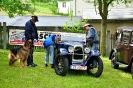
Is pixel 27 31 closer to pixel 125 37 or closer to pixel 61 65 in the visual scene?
pixel 61 65

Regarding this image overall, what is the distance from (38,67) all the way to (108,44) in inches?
533

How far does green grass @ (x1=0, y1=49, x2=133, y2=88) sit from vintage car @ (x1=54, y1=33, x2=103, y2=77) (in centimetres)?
29

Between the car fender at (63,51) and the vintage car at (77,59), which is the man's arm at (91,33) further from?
the car fender at (63,51)

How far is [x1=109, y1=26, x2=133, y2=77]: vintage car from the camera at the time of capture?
1372 centimetres

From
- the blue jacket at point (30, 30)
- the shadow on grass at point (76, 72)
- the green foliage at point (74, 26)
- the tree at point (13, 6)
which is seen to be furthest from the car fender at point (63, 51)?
the green foliage at point (74, 26)

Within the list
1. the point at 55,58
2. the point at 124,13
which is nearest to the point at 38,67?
the point at 55,58

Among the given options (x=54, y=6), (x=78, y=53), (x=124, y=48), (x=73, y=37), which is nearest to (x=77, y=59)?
(x=78, y=53)

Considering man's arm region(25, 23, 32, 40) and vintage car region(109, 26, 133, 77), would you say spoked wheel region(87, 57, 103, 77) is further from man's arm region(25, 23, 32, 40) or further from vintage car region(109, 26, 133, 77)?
man's arm region(25, 23, 32, 40)

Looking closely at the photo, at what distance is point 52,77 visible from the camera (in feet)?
38.0

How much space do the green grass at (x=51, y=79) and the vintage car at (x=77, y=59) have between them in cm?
29

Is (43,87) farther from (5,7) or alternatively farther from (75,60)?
(5,7)

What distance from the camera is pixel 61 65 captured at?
1212 centimetres

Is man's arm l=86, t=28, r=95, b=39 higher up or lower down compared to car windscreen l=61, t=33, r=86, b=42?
higher up

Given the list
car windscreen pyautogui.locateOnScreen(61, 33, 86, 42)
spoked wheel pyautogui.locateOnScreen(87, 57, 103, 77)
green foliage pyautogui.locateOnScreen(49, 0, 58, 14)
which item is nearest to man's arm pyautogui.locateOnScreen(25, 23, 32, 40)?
car windscreen pyautogui.locateOnScreen(61, 33, 86, 42)
